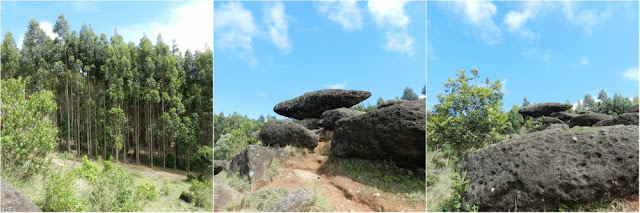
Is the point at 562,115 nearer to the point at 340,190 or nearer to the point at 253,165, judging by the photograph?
the point at 340,190

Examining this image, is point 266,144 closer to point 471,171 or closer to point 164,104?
point 164,104

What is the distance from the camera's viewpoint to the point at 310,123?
757 centimetres

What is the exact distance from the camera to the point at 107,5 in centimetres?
527

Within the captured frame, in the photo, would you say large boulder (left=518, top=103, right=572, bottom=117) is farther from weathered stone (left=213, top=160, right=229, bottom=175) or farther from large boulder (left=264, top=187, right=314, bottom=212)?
weathered stone (left=213, top=160, right=229, bottom=175)

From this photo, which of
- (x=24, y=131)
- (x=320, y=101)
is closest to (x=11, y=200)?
(x=24, y=131)

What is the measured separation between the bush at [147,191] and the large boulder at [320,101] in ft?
9.50

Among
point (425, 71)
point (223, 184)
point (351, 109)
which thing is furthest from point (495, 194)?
point (351, 109)

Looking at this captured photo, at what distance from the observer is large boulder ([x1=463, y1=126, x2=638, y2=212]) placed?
3441mm

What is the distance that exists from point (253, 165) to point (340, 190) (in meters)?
→ 1.05

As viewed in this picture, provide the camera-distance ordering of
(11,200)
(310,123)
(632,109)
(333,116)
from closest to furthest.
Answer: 1. (11,200)
2. (632,109)
3. (333,116)
4. (310,123)

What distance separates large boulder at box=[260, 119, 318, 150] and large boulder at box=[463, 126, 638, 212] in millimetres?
2561

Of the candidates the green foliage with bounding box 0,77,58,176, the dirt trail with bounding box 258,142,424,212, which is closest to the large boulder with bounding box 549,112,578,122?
the dirt trail with bounding box 258,142,424,212

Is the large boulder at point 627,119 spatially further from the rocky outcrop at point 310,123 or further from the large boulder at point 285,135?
the rocky outcrop at point 310,123

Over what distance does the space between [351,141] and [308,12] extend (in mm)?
1847
